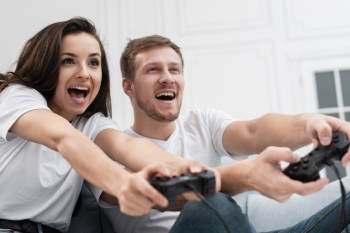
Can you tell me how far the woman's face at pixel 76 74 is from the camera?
142 cm

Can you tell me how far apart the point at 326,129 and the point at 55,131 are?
2.15 feet

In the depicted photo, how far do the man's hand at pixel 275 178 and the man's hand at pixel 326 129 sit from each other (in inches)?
3.7

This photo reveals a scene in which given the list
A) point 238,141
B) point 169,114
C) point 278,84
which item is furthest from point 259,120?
point 278,84

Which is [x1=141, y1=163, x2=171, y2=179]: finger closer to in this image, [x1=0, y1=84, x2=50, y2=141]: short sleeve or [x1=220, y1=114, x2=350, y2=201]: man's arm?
[x1=220, y1=114, x2=350, y2=201]: man's arm

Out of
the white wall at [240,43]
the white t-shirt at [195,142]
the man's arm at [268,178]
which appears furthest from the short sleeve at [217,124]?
the white wall at [240,43]

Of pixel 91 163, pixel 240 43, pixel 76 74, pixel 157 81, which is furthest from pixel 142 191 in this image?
pixel 240 43

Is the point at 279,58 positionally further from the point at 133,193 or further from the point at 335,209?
the point at 133,193

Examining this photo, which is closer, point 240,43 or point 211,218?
point 211,218

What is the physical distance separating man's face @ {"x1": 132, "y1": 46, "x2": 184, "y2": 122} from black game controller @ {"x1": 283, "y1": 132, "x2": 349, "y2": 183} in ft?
3.00

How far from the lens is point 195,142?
168 cm

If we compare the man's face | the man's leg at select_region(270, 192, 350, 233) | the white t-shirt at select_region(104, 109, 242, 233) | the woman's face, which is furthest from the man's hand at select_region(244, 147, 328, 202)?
the man's face

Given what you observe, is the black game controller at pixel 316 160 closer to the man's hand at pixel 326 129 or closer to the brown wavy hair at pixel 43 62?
the man's hand at pixel 326 129

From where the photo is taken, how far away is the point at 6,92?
130 cm

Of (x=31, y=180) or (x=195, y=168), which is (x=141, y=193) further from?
(x=31, y=180)
